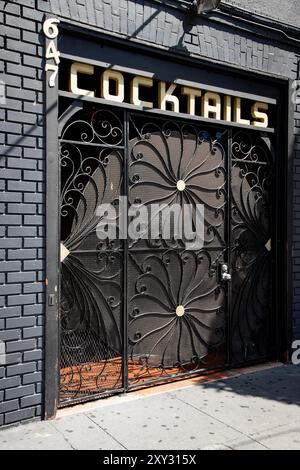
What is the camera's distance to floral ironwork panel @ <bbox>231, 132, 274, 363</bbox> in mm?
5562

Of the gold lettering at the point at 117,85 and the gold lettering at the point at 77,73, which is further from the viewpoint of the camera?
the gold lettering at the point at 117,85

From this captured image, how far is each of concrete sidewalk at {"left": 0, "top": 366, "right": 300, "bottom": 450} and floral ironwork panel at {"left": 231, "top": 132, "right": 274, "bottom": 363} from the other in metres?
0.78

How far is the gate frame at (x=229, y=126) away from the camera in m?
4.01

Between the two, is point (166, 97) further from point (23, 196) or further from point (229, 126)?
point (23, 196)

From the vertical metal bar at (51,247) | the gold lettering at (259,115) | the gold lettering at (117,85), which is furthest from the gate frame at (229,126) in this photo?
the gold lettering at (259,115)

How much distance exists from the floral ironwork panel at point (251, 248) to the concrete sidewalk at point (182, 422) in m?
0.78

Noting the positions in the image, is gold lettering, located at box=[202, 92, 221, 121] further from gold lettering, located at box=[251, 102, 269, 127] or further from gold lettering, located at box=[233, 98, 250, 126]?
gold lettering, located at box=[251, 102, 269, 127]

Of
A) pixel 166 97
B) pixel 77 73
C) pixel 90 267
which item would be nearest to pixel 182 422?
pixel 90 267

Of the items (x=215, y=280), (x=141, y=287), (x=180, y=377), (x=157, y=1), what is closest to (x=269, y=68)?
(x=157, y=1)

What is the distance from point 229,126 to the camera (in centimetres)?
538

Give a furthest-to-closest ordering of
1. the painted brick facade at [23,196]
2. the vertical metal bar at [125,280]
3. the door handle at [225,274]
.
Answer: the door handle at [225,274], the vertical metal bar at [125,280], the painted brick facade at [23,196]

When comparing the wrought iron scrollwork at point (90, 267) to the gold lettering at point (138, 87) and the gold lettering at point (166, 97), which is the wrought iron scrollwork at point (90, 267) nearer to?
the gold lettering at point (138, 87)

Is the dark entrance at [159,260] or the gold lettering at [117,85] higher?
the gold lettering at [117,85]
